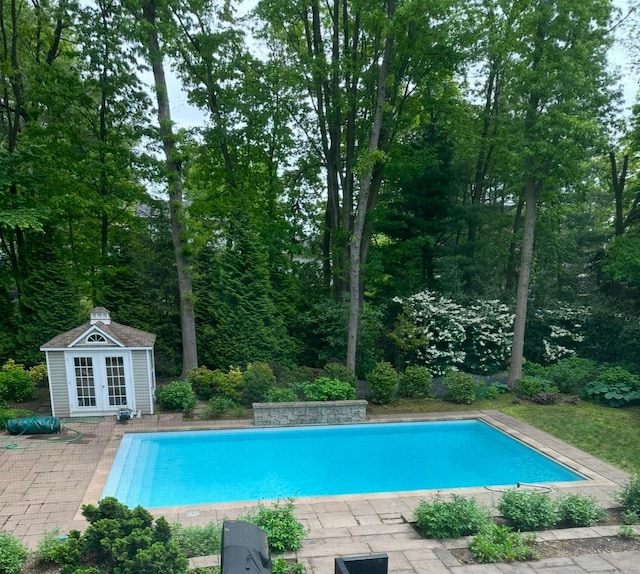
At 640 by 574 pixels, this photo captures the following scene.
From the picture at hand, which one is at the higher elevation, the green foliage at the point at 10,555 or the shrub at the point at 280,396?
the green foliage at the point at 10,555

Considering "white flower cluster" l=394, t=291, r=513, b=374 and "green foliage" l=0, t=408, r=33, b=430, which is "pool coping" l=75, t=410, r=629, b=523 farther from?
"white flower cluster" l=394, t=291, r=513, b=374

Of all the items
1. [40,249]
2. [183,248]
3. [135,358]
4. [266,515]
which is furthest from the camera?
[40,249]

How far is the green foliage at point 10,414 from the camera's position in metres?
9.91

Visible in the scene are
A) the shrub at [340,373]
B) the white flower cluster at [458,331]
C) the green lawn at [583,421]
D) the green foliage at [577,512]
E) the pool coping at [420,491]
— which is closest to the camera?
the green foliage at [577,512]

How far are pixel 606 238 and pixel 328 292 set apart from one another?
1130cm

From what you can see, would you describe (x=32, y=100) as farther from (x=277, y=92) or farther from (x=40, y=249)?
(x=277, y=92)

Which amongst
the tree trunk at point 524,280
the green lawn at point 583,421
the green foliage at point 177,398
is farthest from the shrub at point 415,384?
the green foliage at point 177,398

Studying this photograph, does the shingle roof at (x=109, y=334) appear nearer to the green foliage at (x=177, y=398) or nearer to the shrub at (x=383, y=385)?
the green foliage at (x=177, y=398)

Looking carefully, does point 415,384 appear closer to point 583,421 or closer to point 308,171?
point 583,421

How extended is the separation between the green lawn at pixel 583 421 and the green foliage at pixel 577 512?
3.02 m

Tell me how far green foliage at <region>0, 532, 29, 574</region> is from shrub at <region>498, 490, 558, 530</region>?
5971mm

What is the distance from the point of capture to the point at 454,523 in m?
5.62

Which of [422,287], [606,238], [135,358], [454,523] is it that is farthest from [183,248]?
[606,238]

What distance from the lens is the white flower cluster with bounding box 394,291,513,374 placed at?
46.7 ft
